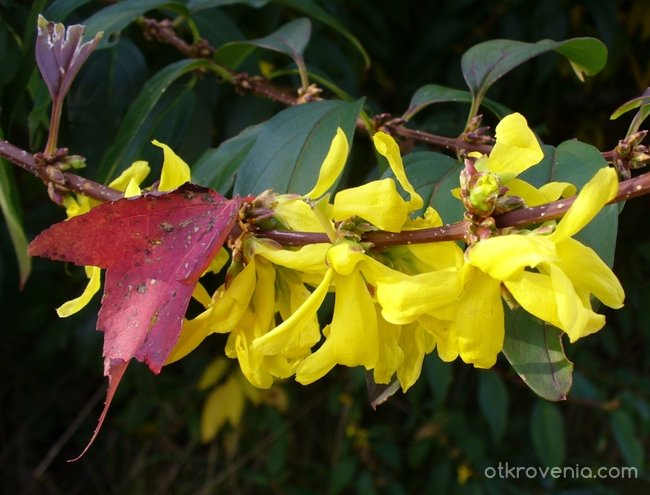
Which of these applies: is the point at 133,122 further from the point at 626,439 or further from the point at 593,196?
the point at 626,439

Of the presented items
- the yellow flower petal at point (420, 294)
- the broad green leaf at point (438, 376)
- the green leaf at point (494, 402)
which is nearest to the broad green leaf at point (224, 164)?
the yellow flower petal at point (420, 294)

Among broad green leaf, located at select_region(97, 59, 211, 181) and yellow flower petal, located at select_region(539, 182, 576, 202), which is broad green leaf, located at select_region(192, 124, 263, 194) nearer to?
broad green leaf, located at select_region(97, 59, 211, 181)

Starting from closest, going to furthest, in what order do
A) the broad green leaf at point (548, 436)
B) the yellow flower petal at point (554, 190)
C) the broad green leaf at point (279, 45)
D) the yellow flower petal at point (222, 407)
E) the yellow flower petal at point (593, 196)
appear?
the yellow flower petal at point (593, 196) < the yellow flower petal at point (554, 190) < the broad green leaf at point (279, 45) < the broad green leaf at point (548, 436) < the yellow flower petal at point (222, 407)

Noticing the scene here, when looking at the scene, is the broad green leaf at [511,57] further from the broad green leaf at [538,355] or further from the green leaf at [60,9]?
the green leaf at [60,9]

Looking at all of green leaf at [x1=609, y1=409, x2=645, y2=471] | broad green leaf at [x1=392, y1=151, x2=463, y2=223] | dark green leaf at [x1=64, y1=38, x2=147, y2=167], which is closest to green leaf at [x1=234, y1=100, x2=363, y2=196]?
broad green leaf at [x1=392, y1=151, x2=463, y2=223]

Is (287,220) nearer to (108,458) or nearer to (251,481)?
(251,481)
